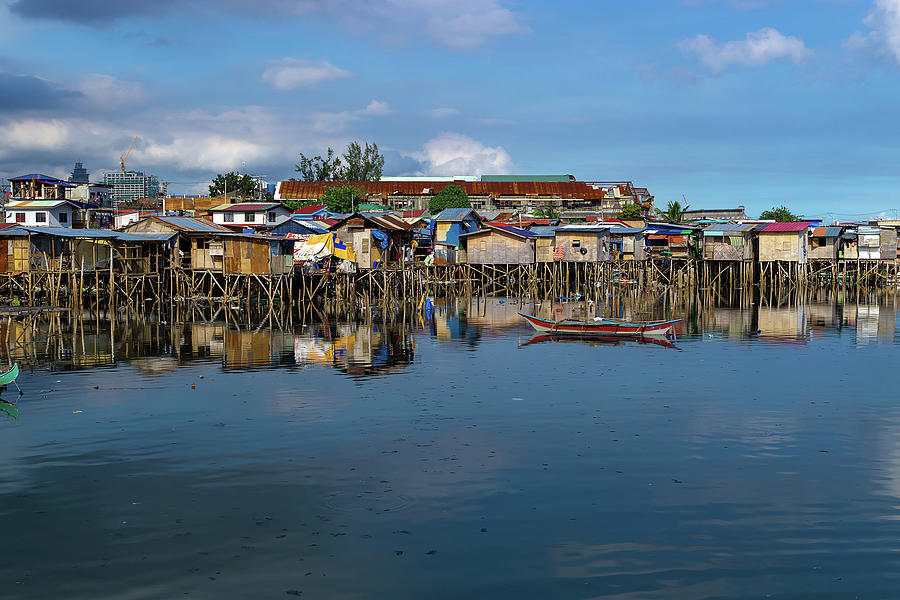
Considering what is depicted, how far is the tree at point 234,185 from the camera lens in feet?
249

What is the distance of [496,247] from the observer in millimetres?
52531

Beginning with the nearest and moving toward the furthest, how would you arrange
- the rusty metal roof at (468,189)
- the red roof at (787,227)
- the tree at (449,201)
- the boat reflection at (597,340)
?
the boat reflection at (597,340) → the red roof at (787,227) → the tree at (449,201) → the rusty metal roof at (468,189)

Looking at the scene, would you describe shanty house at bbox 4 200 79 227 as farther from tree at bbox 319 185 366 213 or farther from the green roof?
the green roof

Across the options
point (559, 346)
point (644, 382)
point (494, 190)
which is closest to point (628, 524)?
point (644, 382)

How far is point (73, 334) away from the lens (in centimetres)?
2833

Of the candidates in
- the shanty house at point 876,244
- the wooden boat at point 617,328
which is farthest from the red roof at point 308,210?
the shanty house at point 876,244

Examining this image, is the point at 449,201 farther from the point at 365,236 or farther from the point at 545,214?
the point at 365,236

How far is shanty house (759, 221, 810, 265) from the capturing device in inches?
2135

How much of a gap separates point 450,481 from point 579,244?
143 ft

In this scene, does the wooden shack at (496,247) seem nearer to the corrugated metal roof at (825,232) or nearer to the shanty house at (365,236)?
the shanty house at (365,236)

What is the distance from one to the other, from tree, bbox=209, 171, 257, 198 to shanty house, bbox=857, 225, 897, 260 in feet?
170

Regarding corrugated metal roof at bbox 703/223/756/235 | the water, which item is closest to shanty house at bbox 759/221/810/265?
corrugated metal roof at bbox 703/223/756/235

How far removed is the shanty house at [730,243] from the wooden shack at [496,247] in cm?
1322

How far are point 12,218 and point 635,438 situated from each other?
48.5 meters
